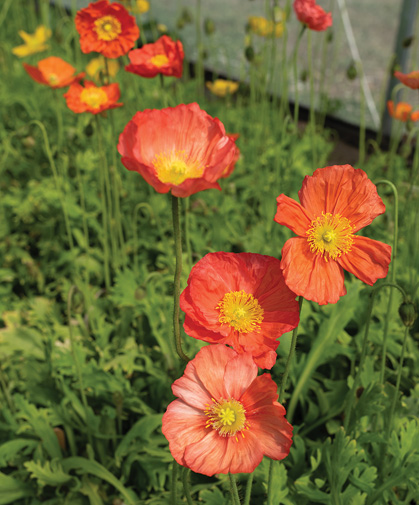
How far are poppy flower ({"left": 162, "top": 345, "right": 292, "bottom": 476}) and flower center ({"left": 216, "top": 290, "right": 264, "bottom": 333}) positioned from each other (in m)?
0.05

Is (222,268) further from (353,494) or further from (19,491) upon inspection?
(19,491)

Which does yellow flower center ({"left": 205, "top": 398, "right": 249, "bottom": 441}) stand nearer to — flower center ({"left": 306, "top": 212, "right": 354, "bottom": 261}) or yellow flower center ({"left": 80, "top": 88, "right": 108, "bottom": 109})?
flower center ({"left": 306, "top": 212, "right": 354, "bottom": 261})

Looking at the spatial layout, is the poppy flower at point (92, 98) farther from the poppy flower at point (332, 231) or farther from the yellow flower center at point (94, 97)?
the poppy flower at point (332, 231)

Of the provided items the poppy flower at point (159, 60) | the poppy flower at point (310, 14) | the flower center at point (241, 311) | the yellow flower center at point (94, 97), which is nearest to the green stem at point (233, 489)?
the flower center at point (241, 311)

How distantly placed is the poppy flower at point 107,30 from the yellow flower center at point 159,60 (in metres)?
0.06

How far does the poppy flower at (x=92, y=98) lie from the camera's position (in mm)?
1396

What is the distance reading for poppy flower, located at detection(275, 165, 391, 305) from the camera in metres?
0.66

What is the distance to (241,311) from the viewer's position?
0.70 metres

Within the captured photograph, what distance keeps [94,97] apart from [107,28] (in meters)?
0.25

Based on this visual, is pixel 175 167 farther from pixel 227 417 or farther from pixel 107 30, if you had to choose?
pixel 107 30

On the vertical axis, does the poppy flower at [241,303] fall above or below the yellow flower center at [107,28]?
below

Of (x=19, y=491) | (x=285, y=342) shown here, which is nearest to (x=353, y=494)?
(x=285, y=342)

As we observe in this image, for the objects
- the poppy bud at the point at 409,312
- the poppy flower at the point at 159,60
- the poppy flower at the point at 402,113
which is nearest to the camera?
the poppy bud at the point at 409,312

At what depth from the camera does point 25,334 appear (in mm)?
1662
